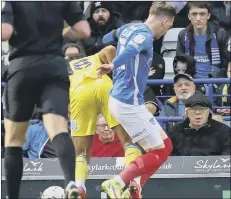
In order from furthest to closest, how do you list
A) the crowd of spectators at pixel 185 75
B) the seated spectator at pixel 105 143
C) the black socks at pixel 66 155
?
the seated spectator at pixel 105 143 → the crowd of spectators at pixel 185 75 → the black socks at pixel 66 155

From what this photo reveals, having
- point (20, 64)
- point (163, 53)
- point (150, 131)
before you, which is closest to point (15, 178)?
point (20, 64)

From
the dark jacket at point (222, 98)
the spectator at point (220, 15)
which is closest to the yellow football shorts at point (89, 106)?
the dark jacket at point (222, 98)

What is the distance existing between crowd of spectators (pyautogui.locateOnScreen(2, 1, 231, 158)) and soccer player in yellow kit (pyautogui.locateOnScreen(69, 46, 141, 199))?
4.49 feet

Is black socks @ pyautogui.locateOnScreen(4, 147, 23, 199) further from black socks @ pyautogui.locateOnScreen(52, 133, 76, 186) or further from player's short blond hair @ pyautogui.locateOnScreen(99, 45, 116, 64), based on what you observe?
player's short blond hair @ pyautogui.locateOnScreen(99, 45, 116, 64)

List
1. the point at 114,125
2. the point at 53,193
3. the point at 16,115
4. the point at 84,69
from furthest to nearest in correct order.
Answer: the point at 53,193
the point at 84,69
the point at 114,125
the point at 16,115

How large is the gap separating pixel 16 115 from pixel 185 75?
4.35 metres

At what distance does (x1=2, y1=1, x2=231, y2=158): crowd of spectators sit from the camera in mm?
11352

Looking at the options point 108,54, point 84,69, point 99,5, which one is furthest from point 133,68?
point 99,5

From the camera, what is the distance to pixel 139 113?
945 cm

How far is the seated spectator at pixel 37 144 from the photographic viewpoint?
11.8 m

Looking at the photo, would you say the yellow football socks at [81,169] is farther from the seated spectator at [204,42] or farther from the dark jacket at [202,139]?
the seated spectator at [204,42]

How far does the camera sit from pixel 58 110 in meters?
7.77

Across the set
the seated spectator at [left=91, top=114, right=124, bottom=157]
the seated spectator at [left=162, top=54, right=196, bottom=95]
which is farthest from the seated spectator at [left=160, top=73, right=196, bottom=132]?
the seated spectator at [left=91, top=114, right=124, bottom=157]

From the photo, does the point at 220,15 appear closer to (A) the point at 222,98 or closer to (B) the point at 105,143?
(A) the point at 222,98
